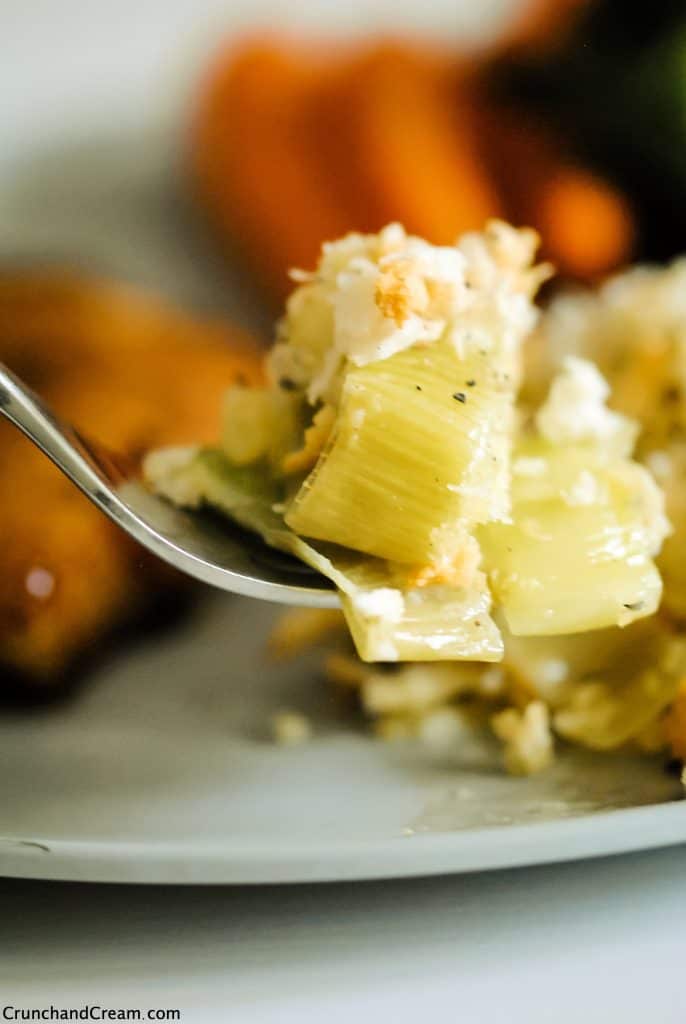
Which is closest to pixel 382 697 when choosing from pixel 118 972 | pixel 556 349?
pixel 118 972

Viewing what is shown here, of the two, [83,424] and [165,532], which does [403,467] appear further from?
[83,424]

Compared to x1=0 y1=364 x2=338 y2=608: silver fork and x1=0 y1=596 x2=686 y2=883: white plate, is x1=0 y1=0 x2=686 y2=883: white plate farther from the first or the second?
x1=0 y1=364 x2=338 y2=608: silver fork

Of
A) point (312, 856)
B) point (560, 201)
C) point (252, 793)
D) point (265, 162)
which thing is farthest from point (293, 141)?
point (312, 856)

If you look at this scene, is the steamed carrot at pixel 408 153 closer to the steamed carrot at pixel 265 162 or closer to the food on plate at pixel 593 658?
the steamed carrot at pixel 265 162

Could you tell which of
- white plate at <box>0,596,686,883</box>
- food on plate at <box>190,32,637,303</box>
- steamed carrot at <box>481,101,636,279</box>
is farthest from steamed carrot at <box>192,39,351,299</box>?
white plate at <box>0,596,686,883</box>

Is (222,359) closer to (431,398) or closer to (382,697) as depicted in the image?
(382,697)

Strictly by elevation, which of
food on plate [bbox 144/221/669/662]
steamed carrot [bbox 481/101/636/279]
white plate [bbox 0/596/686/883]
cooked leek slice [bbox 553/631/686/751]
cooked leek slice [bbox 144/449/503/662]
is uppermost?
steamed carrot [bbox 481/101/636/279]
